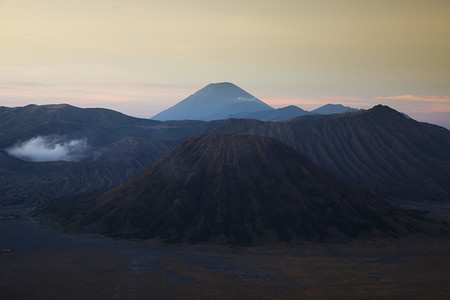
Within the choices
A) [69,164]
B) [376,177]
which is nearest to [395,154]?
[376,177]

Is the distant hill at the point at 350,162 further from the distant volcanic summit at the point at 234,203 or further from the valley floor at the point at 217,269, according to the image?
the valley floor at the point at 217,269

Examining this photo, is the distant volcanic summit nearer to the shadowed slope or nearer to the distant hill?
the distant hill

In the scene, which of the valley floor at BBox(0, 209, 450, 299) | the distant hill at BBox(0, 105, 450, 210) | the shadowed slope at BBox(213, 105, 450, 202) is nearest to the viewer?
the valley floor at BBox(0, 209, 450, 299)

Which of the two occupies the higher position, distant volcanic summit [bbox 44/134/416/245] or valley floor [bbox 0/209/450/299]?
distant volcanic summit [bbox 44/134/416/245]

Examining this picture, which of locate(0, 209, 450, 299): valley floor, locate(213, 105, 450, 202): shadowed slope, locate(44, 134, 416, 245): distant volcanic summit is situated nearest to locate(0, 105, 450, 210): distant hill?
locate(213, 105, 450, 202): shadowed slope

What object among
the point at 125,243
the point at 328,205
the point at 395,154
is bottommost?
the point at 125,243

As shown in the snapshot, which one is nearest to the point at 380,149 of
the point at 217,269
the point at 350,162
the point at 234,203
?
the point at 350,162

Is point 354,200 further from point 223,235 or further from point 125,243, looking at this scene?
point 125,243

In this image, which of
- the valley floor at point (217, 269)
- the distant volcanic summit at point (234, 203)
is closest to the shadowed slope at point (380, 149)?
the distant volcanic summit at point (234, 203)
